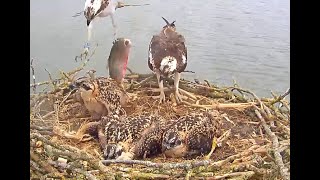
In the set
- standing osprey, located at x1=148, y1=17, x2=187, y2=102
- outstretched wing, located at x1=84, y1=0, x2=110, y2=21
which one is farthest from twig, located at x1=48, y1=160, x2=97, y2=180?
outstretched wing, located at x1=84, y1=0, x2=110, y2=21

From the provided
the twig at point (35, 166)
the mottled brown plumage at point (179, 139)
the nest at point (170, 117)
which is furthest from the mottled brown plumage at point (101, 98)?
the twig at point (35, 166)

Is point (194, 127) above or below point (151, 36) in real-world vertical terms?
below

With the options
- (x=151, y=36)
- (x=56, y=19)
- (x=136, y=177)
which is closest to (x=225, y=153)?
(x=136, y=177)

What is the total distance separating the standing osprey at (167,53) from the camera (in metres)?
1.75

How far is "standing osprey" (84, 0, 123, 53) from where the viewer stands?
70.3 inches

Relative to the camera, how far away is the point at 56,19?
181 cm

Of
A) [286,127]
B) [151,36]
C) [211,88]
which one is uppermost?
[151,36]

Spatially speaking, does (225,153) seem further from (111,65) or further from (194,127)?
(111,65)

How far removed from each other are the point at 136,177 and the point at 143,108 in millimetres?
236

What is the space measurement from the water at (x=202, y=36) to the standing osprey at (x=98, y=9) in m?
0.02

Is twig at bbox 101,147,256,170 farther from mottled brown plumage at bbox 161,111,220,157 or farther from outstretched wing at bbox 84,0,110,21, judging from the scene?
outstretched wing at bbox 84,0,110,21

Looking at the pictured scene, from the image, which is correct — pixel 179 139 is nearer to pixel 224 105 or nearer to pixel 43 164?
pixel 224 105

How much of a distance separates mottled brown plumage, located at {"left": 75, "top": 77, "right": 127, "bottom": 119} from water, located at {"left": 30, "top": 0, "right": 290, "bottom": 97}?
0.22 feet

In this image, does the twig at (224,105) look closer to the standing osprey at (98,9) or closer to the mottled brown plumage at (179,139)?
the mottled brown plumage at (179,139)
